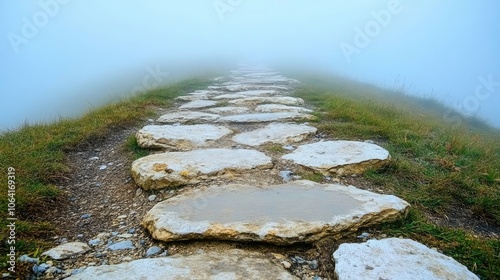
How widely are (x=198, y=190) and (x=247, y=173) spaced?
0.40 meters

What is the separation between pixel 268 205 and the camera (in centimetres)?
168

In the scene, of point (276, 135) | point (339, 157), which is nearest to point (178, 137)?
point (276, 135)

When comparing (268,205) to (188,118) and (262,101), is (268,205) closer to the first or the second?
(188,118)

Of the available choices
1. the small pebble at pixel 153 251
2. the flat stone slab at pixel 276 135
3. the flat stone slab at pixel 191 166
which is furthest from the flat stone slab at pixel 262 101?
the small pebble at pixel 153 251

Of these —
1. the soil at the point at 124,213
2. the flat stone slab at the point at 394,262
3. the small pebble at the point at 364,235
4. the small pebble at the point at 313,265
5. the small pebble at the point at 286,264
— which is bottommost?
the soil at the point at 124,213

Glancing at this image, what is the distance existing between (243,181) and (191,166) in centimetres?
37

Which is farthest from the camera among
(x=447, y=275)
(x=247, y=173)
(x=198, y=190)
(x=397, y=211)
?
(x=247, y=173)

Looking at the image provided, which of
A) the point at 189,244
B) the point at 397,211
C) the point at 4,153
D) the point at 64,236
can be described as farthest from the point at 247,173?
the point at 4,153

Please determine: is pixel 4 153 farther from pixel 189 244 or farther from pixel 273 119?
pixel 273 119

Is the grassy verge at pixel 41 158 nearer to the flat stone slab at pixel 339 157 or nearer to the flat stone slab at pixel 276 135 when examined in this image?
the flat stone slab at pixel 276 135

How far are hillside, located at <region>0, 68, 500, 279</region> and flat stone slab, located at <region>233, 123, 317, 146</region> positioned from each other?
0.11m

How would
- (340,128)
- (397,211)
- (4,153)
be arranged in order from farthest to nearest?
1. (340,128)
2. (4,153)
3. (397,211)

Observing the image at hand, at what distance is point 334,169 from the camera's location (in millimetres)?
2230

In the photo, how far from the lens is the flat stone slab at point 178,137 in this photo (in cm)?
277
